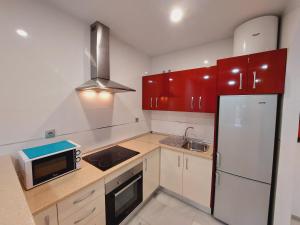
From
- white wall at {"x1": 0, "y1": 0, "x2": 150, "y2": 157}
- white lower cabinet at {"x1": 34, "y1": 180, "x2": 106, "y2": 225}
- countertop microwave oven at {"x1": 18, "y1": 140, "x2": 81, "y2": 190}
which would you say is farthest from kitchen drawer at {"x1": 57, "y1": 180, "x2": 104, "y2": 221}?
white wall at {"x1": 0, "y1": 0, "x2": 150, "y2": 157}

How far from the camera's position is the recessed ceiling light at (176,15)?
136 cm

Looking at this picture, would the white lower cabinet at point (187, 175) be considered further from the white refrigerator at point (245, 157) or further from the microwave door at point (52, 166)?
the microwave door at point (52, 166)

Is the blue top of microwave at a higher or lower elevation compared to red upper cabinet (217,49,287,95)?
lower

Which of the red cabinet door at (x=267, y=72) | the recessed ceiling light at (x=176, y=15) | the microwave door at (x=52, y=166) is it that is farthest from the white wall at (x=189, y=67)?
the microwave door at (x=52, y=166)

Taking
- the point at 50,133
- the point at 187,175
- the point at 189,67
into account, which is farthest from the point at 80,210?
the point at 189,67

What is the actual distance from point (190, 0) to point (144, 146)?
1.79 m

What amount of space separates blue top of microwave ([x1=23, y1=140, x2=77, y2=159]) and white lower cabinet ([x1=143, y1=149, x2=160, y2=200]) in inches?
36.6

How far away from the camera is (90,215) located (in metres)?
1.15

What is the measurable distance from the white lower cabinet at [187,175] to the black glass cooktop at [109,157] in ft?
1.90

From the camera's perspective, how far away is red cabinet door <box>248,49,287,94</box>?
1227mm

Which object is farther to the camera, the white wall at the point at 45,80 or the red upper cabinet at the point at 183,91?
the red upper cabinet at the point at 183,91

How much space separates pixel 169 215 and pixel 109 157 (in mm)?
1114

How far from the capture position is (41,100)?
130 centimetres

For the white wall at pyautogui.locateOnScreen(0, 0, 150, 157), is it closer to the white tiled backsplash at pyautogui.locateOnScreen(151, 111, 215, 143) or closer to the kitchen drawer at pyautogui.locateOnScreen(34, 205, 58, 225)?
the kitchen drawer at pyautogui.locateOnScreen(34, 205, 58, 225)
